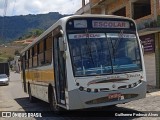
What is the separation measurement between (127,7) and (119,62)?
640 inches

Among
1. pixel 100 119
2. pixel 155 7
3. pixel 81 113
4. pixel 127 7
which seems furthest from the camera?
pixel 127 7

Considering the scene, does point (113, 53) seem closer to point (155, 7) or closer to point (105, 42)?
point (105, 42)

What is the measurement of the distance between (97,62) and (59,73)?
1565mm

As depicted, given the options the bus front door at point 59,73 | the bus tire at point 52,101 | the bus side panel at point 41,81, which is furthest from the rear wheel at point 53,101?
the bus front door at point 59,73

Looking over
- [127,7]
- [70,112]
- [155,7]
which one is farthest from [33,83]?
[127,7]

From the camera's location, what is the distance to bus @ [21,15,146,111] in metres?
10.2

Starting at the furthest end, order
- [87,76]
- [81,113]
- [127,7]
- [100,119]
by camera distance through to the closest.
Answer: [127,7], [81,113], [100,119], [87,76]

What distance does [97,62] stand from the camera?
10391mm

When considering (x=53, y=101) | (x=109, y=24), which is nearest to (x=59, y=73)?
(x=53, y=101)

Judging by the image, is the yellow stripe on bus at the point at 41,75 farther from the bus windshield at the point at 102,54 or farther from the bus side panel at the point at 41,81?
the bus windshield at the point at 102,54

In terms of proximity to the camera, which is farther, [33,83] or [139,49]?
[33,83]

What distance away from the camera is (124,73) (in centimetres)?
1063

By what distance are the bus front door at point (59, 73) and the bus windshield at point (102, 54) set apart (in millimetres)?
663

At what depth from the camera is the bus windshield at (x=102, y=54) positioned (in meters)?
10.3
